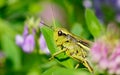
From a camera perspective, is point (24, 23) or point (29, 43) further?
point (24, 23)

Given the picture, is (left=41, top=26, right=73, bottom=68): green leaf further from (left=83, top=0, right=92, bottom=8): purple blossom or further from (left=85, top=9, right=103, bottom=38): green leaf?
(left=83, top=0, right=92, bottom=8): purple blossom

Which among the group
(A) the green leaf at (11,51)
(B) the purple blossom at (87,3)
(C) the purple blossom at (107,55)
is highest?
(B) the purple blossom at (87,3)

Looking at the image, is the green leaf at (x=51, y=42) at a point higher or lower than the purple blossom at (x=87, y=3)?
lower

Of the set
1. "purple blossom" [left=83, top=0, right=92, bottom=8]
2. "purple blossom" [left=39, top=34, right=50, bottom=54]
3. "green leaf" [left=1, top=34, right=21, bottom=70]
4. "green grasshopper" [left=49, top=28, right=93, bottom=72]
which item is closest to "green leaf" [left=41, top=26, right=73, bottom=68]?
"green grasshopper" [left=49, top=28, right=93, bottom=72]

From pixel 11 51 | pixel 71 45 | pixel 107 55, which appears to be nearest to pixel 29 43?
pixel 11 51

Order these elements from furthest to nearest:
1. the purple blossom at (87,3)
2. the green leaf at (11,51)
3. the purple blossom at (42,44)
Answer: the purple blossom at (87,3) → the green leaf at (11,51) → the purple blossom at (42,44)

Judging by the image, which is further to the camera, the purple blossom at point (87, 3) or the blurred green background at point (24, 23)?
the purple blossom at point (87, 3)

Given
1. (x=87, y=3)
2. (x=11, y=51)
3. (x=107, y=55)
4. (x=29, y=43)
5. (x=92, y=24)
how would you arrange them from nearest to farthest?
1. (x=107, y=55)
2. (x=92, y=24)
3. (x=29, y=43)
4. (x=11, y=51)
5. (x=87, y=3)

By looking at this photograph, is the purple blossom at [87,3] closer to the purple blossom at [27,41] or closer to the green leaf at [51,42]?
the purple blossom at [27,41]

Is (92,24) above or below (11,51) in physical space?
above

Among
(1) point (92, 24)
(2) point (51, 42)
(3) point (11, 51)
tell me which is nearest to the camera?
(2) point (51, 42)

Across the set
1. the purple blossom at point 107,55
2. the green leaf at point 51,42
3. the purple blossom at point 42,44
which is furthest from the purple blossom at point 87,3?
the purple blossom at point 107,55

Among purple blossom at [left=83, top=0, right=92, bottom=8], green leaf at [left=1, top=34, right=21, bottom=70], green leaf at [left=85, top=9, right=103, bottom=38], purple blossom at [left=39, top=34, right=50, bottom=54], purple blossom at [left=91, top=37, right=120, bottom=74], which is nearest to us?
purple blossom at [left=91, top=37, right=120, bottom=74]

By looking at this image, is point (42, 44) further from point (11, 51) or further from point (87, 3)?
point (87, 3)
